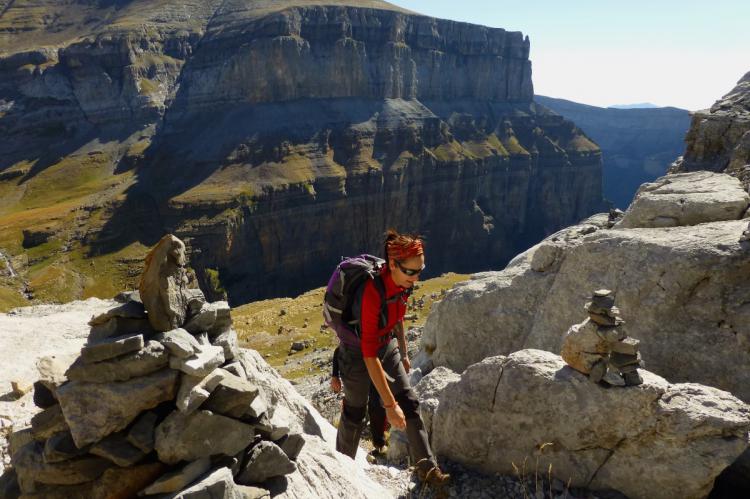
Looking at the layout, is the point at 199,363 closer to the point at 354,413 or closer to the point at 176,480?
the point at 176,480

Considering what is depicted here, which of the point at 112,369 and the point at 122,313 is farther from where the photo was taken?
the point at 122,313

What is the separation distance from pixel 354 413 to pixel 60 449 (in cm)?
486

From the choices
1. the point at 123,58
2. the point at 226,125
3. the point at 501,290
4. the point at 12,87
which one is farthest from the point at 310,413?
the point at 12,87

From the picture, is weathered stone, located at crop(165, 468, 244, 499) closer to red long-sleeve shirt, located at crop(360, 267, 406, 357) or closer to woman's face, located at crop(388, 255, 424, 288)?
red long-sleeve shirt, located at crop(360, 267, 406, 357)

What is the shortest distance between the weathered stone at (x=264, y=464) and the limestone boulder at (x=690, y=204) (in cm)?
1380

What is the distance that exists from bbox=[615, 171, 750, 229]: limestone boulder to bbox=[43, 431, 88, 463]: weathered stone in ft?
53.8

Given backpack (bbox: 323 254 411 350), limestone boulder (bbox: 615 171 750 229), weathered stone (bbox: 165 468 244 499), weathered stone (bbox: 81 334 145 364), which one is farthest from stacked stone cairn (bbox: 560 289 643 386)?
weathered stone (bbox: 81 334 145 364)

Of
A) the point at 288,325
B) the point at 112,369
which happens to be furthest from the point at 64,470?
the point at 288,325

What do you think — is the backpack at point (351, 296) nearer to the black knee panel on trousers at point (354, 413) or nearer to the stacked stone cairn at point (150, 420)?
the black knee panel on trousers at point (354, 413)

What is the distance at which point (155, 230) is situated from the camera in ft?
356

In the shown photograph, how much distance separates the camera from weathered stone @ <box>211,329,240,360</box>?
28.8ft

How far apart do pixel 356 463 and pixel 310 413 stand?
1674 mm

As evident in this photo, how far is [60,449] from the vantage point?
697cm

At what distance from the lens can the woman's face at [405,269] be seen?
7.99m
